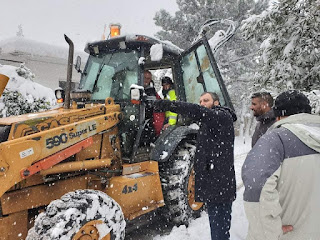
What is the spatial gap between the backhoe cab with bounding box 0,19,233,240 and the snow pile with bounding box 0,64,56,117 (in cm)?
336

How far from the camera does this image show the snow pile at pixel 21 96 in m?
7.27

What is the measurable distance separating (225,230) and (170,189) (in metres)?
1.16

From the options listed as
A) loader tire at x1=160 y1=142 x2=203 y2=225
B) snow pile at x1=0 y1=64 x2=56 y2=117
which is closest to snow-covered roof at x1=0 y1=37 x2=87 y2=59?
snow pile at x1=0 y1=64 x2=56 y2=117

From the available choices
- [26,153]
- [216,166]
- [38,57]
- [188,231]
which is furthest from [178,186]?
[38,57]

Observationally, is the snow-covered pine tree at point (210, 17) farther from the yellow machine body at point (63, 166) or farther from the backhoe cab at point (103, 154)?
the yellow machine body at point (63, 166)

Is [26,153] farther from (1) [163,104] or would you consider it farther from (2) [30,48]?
(2) [30,48]

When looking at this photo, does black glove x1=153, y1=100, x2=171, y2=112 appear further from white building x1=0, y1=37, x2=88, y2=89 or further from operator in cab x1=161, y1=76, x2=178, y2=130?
white building x1=0, y1=37, x2=88, y2=89

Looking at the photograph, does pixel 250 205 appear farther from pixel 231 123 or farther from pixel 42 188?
pixel 42 188

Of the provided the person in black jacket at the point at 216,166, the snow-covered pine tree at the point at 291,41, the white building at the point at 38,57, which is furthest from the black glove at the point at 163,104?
the white building at the point at 38,57

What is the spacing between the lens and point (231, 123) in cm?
298

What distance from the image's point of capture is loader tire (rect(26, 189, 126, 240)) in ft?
8.29

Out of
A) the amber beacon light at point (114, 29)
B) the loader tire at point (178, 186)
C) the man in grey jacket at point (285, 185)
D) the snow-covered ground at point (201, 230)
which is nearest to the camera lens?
the man in grey jacket at point (285, 185)

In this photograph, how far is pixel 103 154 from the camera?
3.67 meters

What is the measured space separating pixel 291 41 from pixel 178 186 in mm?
3212
